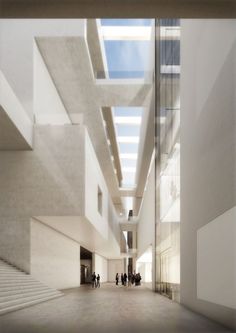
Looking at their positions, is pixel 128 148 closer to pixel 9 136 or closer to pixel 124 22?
pixel 124 22

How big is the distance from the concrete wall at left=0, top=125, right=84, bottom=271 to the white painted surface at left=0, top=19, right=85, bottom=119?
5.56ft

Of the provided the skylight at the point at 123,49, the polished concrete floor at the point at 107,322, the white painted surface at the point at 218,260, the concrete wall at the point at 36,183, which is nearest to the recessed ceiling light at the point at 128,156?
the skylight at the point at 123,49

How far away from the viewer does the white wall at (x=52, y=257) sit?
74.0ft

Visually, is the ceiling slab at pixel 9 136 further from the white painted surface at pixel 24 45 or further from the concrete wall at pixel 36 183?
the white painted surface at pixel 24 45

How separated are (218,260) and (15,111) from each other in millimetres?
10934

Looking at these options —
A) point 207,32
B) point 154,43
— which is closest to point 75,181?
point 154,43

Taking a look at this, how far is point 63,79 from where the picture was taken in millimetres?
25219

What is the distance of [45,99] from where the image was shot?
932 inches

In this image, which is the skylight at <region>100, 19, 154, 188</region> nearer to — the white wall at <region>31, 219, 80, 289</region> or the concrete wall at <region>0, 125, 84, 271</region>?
the concrete wall at <region>0, 125, 84, 271</region>

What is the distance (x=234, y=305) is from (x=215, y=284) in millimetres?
1210

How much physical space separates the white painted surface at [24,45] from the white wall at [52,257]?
5737mm

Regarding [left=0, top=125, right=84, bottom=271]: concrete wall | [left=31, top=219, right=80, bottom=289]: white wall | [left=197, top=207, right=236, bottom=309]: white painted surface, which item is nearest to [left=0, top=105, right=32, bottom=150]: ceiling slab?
[left=0, top=125, right=84, bottom=271]: concrete wall

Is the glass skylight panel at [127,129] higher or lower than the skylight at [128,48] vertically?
lower

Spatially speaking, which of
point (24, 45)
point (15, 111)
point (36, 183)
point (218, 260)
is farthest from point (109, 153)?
point (218, 260)
